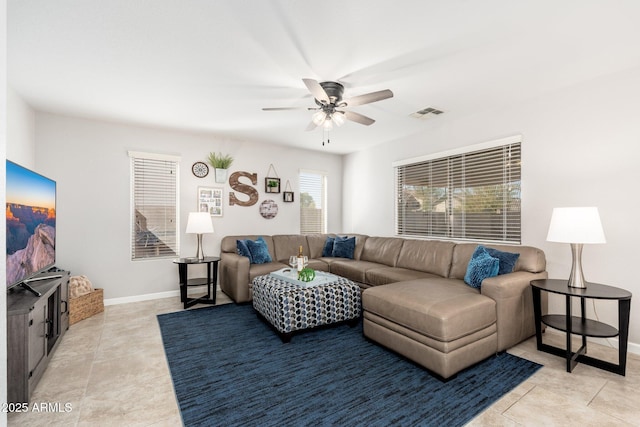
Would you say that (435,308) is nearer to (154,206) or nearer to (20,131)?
(154,206)

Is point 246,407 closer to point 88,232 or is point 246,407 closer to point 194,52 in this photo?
point 194,52

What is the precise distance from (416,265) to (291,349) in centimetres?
213

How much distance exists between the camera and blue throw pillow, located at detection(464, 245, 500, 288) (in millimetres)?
2904

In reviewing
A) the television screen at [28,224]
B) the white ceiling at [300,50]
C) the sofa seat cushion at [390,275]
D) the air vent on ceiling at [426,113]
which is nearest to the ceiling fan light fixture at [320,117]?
the white ceiling at [300,50]

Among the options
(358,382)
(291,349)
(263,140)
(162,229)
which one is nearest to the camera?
(358,382)

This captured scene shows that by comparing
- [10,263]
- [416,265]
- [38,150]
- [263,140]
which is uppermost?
[263,140]

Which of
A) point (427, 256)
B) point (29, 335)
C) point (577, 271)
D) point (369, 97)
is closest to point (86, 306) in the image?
point (29, 335)

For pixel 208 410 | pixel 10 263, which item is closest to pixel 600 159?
pixel 208 410

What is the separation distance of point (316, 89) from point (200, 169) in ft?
10.0

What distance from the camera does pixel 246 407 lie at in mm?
1945

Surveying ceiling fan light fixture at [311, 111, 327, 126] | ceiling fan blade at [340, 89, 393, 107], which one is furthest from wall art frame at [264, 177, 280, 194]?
ceiling fan blade at [340, 89, 393, 107]

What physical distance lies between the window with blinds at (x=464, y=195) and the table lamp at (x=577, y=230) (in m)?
0.95

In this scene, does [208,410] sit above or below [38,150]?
below

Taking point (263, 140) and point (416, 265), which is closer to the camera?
point (416, 265)
